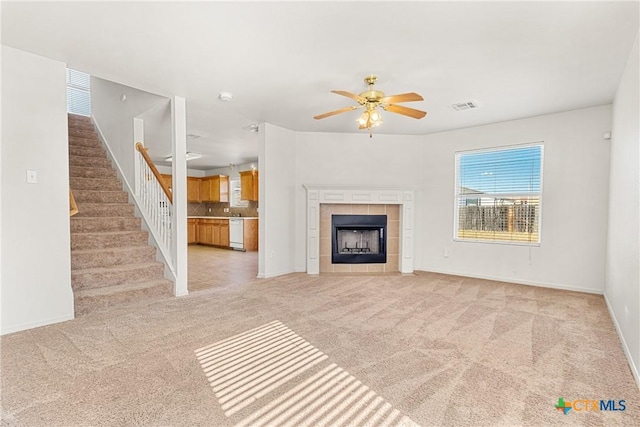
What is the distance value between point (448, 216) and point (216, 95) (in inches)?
161

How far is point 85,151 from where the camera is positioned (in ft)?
17.4

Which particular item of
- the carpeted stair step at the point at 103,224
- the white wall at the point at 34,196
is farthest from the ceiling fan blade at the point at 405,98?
the carpeted stair step at the point at 103,224

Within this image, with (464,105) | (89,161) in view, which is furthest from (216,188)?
(464,105)

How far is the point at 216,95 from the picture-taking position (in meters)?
3.89

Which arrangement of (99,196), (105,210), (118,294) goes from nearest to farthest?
(118,294)
(105,210)
(99,196)

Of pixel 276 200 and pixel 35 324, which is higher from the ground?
pixel 276 200

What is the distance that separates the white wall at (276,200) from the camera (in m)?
5.07

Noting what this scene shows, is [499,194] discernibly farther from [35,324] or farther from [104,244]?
[35,324]

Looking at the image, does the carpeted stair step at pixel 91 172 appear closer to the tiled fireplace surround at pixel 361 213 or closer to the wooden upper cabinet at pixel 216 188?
the tiled fireplace surround at pixel 361 213

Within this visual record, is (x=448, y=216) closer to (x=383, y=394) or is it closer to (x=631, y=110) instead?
(x=631, y=110)

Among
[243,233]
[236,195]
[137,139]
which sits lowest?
[243,233]

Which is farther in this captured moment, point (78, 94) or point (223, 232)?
point (223, 232)

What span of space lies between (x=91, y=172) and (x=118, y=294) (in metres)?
2.55

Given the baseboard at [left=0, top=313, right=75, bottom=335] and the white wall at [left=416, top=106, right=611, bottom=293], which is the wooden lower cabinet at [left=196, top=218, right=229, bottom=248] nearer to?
the baseboard at [left=0, top=313, right=75, bottom=335]
